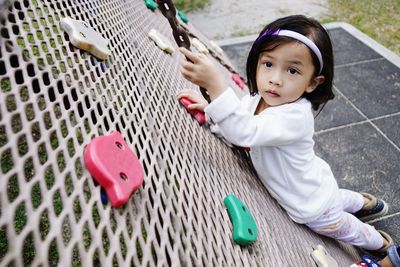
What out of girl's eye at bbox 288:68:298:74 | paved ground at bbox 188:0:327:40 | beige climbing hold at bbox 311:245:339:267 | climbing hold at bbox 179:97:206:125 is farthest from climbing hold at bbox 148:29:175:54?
paved ground at bbox 188:0:327:40

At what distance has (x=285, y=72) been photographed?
133cm

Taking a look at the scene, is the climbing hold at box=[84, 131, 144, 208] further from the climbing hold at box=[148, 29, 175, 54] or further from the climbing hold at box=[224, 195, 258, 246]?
the climbing hold at box=[148, 29, 175, 54]

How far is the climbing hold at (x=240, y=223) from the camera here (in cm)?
99

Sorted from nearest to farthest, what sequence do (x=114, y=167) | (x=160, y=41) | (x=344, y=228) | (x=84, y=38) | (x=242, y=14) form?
(x=114, y=167), (x=84, y=38), (x=344, y=228), (x=160, y=41), (x=242, y=14)

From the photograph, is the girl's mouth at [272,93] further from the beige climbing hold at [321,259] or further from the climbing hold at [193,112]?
the beige climbing hold at [321,259]

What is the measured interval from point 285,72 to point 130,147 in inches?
26.4

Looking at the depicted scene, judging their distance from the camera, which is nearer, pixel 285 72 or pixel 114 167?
pixel 114 167

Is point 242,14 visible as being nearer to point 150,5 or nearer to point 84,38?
point 150,5

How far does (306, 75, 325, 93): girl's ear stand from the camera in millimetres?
1428

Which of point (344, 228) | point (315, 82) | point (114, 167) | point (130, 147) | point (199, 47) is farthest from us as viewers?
point (199, 47)

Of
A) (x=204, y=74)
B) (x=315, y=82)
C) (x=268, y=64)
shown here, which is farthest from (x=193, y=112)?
(x=315, y=82)

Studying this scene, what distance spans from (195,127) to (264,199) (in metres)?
0.41

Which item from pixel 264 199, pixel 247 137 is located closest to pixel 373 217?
pixel 264 199

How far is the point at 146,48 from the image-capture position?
5.40ft
